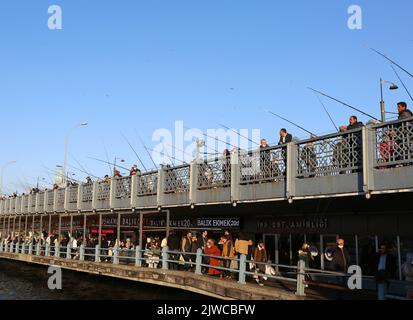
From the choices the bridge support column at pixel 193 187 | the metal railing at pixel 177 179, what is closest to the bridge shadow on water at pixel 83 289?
the bridge support column at pixel 193 187

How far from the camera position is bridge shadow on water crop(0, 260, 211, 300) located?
61.1 ft

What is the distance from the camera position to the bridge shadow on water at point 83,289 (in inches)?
733

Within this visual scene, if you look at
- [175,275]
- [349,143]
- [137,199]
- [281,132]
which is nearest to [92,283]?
[137,199]

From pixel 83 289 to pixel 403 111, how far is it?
1586 centimetres

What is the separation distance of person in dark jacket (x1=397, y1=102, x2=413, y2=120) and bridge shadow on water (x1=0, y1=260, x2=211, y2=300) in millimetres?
8648

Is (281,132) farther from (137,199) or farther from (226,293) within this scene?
(137,199)

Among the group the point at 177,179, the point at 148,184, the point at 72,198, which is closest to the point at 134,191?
the point at 148,184

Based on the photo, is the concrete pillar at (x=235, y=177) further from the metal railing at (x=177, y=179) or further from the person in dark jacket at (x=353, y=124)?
the person in dark jacket at (x=353, y=124)

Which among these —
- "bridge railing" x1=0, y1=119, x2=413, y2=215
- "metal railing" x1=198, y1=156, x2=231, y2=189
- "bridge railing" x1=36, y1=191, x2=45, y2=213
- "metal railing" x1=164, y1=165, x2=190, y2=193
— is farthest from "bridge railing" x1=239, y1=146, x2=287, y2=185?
"bridge railing" x1=36, y1=191, x2=45, y2=213

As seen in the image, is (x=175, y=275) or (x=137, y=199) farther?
(x=137, y=199)

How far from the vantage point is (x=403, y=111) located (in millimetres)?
10625

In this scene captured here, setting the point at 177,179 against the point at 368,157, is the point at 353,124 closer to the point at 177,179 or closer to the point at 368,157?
the point at 368,157
